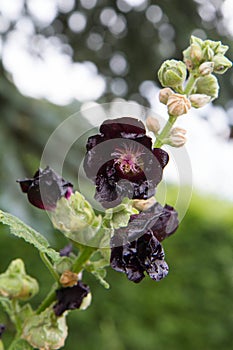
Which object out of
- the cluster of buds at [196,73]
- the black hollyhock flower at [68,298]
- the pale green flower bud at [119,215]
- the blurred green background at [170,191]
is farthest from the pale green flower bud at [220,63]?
the blurred green background at [170,191]

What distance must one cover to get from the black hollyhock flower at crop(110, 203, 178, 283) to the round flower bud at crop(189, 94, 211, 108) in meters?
0.14

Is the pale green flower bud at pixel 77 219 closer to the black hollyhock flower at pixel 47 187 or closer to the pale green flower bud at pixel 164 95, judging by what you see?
the black hollyhock flower at pixel 47 187

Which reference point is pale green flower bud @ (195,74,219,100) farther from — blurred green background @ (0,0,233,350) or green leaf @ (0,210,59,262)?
blurred green background @ (0,0,233,350)

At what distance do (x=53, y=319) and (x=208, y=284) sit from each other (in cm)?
244

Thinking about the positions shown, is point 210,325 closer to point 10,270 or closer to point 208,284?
point 208,284

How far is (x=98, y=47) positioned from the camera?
284 cm

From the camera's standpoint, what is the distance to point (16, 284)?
2.72ft

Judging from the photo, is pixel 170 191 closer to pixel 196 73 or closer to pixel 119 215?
pixel 196 73

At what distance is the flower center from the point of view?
0.70m

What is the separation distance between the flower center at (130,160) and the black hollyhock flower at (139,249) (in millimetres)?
48

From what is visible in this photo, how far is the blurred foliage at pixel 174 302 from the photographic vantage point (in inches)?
122

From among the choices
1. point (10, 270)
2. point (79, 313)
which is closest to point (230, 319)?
point (79, 313)

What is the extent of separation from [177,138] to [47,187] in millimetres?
178

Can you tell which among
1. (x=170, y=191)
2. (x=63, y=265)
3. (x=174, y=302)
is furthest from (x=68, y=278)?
(x=170, y=191)
